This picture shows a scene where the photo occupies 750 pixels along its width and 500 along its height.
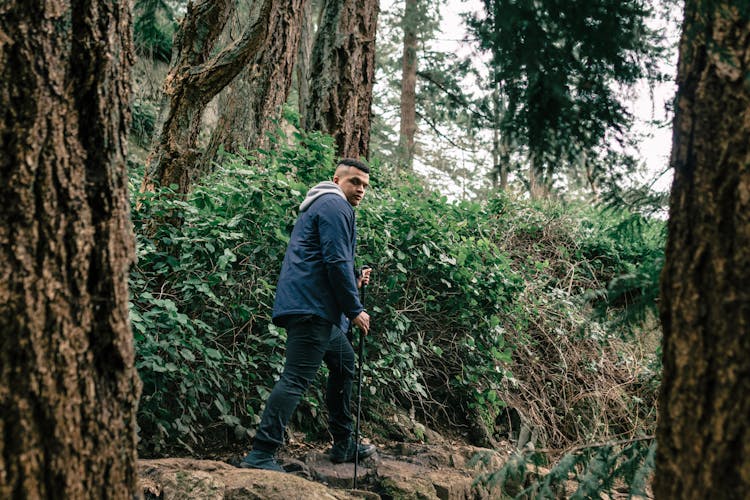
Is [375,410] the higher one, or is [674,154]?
[674,154]

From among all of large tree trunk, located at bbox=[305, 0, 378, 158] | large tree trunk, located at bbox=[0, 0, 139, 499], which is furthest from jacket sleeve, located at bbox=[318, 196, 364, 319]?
large tree trunk, located at bbox=[305, 0, 378, 158]

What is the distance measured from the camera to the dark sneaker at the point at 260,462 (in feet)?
14.8

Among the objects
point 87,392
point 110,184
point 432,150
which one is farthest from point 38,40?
point 432,150

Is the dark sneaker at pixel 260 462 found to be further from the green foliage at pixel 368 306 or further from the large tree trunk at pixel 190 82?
the large tree trunk at pixel 190 82

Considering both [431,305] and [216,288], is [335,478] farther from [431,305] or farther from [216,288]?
[431,305]

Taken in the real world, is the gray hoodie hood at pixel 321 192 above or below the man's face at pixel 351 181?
below

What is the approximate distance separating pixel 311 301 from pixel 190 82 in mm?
2986

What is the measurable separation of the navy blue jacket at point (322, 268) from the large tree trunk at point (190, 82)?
2.18m

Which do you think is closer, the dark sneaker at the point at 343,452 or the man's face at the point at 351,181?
the man's face at the point at 351,181

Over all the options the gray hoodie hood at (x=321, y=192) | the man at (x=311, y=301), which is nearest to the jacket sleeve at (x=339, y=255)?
the man at (x=311, y=301)

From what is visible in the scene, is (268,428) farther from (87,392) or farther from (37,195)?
(37,195)

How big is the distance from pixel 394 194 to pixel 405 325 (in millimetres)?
1496

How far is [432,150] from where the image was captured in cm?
2744

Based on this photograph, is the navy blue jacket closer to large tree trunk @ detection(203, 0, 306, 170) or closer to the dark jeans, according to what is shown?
the dark jeans
